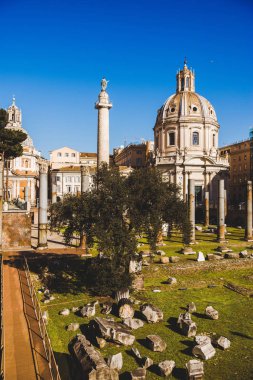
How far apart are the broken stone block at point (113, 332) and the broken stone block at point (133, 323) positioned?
1.91 ft

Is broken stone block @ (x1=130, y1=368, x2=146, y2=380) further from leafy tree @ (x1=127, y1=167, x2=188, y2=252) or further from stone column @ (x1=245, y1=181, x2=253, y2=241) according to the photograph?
stone column @ (x1=245, y1=181, x2=253, y2=241)

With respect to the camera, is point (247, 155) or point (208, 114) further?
point (247, 155)

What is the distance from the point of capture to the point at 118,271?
16.5 m

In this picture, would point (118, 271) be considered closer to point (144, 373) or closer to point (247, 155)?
point (144, 373)

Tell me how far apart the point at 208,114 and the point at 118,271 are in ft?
185

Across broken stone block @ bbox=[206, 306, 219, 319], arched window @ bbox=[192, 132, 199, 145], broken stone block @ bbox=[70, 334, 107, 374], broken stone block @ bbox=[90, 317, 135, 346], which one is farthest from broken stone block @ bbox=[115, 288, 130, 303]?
arched window @ bbox=[192, 132, 199, 145]

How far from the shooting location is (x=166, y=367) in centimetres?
1105

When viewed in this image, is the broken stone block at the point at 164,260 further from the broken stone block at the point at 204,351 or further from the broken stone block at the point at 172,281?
the broken stone block at the point at 204,351

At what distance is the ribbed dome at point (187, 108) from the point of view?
6631cm

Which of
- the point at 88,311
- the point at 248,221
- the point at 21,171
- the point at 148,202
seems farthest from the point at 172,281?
the point at 21,171

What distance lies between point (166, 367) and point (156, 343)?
5.12 feet

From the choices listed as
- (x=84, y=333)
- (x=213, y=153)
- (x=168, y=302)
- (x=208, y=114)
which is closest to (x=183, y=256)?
(x=168, y=302)

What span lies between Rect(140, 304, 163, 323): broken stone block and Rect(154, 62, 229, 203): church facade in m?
46.7

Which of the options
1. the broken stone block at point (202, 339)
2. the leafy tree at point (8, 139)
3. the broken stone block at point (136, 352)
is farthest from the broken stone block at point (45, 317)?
the leafy tree at point (8, 139)
